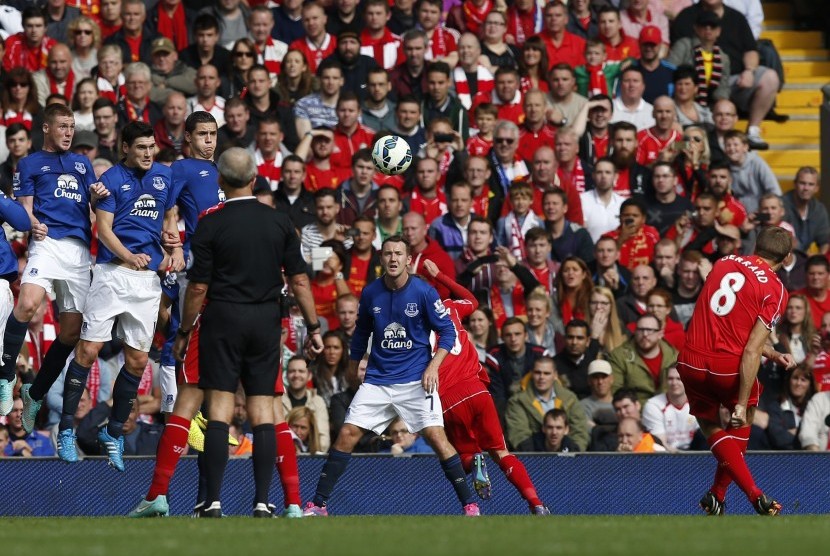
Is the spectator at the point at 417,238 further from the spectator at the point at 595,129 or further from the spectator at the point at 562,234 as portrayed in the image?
the spectator at the point at 595,129

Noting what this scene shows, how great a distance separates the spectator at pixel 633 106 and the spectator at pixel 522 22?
4.66 feet

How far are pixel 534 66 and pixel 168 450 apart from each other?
970 centimetres

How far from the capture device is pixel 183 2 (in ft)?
65.1

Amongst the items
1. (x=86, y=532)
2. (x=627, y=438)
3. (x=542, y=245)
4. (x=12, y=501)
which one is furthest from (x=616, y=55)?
(x=86, y=532)

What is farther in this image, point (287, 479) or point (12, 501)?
point (12, 501)

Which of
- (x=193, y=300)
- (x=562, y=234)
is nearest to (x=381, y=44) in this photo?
(x=562, y=234)

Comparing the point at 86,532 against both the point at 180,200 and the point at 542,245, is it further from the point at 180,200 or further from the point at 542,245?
the point at 542,245

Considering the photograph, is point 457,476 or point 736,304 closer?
point 736,304

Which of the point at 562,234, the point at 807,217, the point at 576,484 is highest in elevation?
the point at 562,234

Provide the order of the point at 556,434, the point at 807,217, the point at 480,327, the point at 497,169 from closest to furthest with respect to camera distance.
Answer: the point at 556,434 < the point at 480,327 < the point at 497,169 < the point at 807,217

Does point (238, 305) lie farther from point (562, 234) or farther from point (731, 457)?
point (562, 234)

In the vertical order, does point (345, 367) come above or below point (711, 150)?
below

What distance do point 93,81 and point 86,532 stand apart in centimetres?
856

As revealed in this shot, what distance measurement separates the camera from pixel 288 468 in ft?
37.0
